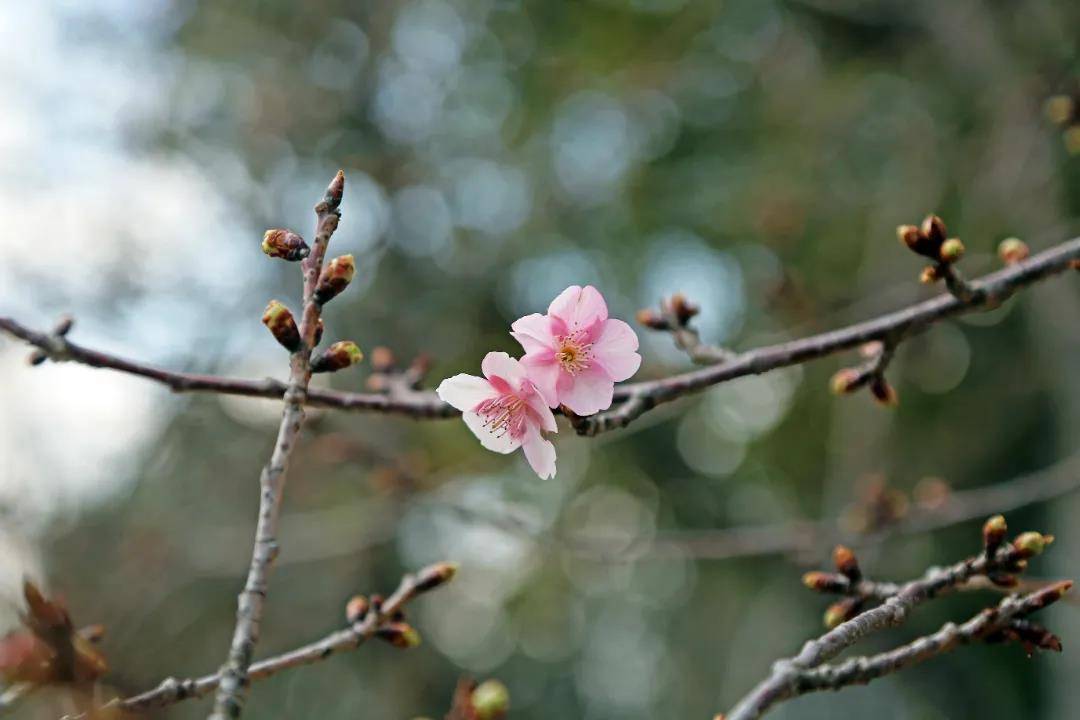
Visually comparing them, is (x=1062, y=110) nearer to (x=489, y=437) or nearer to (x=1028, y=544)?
(x=1028, y=544)

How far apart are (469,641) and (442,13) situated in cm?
587

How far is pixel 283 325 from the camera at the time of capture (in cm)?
118

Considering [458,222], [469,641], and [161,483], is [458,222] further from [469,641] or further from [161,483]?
[469,641]

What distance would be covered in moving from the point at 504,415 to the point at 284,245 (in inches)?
17.8

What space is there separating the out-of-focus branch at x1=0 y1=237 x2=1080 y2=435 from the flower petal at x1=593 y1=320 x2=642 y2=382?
3.1 inches

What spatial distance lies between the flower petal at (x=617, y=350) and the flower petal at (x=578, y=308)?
1.0 inches

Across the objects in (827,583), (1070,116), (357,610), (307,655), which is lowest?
(307,655)

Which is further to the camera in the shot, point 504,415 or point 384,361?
point 384,361

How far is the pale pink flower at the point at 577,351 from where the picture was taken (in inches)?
52.1

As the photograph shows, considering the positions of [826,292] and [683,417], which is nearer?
[826,292]

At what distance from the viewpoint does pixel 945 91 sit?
5777 millimetres

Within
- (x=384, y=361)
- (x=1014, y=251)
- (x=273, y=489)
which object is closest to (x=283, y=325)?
(x=273, y=489)

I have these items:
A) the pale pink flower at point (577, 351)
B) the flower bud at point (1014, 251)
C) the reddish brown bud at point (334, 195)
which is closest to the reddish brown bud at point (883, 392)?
the flower bud at point (1014, 251)

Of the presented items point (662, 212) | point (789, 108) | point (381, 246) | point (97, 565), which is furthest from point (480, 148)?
point (97, 565)
